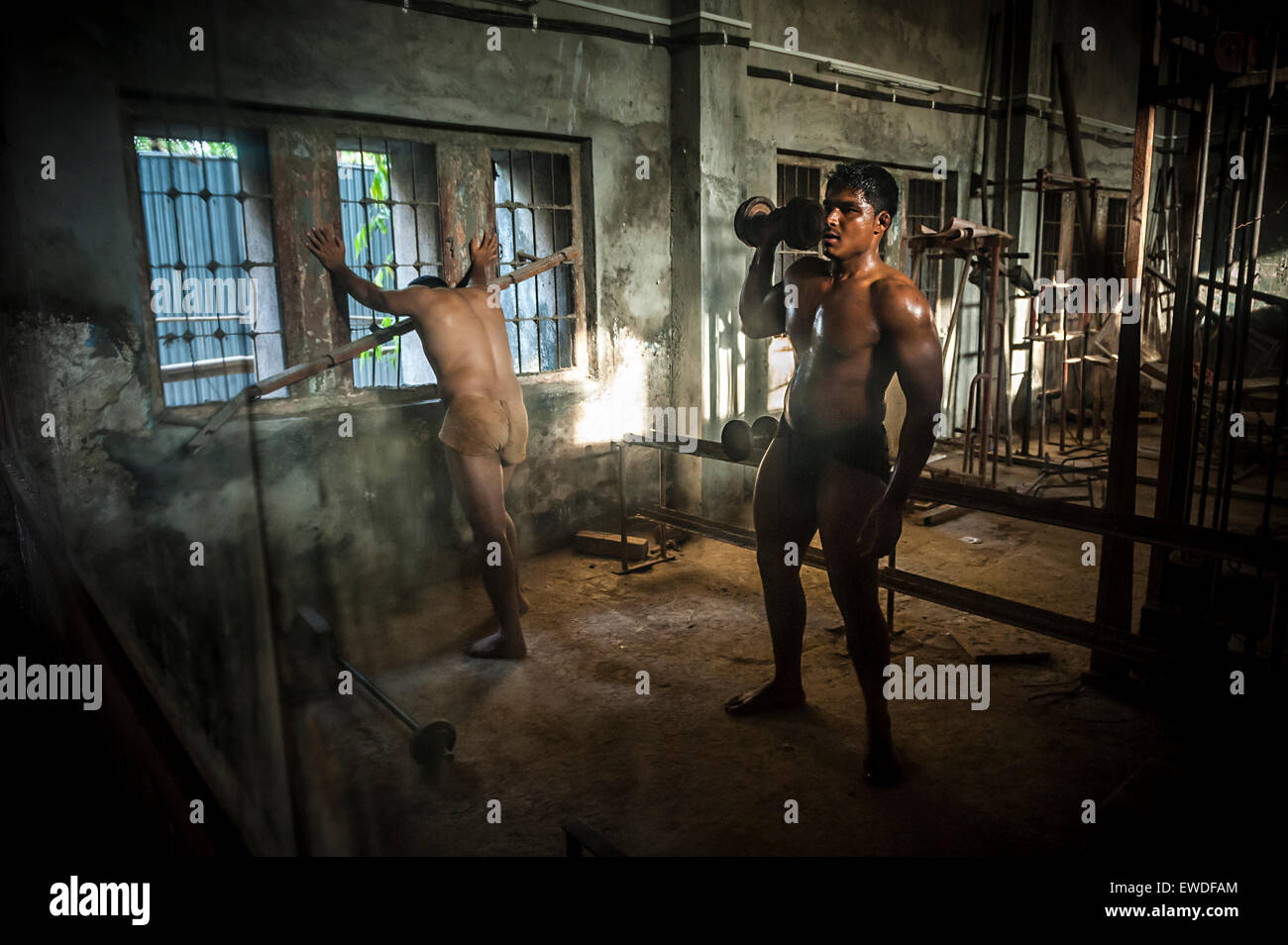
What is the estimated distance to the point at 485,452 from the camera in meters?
4.74

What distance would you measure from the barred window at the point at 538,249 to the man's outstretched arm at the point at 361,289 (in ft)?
5.64

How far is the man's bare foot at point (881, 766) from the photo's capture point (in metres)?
3.50

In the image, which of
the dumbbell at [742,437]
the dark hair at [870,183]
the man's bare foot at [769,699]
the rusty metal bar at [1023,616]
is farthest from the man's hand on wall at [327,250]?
the man's bare foot at [769,699]

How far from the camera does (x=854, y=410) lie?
349cm

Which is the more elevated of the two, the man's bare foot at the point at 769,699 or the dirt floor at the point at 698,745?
the man's bare foot at the point at 769,699

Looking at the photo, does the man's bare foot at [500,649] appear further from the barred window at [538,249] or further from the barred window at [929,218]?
the barred window at [929,218]

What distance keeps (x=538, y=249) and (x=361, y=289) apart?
219cm

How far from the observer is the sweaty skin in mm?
4719

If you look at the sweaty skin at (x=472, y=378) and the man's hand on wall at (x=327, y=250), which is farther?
the sweaty skin at (x=472, y=378)

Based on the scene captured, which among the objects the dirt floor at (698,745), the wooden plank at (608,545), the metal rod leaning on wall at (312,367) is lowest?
the dirt floor at (698,745)

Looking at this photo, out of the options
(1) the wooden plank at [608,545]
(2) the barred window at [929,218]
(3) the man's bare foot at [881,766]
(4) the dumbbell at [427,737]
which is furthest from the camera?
(2) the barred window at [929,218]

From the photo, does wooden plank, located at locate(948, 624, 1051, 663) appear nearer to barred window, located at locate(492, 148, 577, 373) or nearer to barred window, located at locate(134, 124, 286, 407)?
barred window, located at locate(492, 148, 577, 373)

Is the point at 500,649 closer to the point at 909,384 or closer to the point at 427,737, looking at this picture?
the point at 427,737

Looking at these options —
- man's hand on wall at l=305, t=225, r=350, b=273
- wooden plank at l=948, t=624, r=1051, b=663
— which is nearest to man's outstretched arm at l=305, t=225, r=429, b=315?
man's hand on wall at l=305, t=225, r=350, b=273
